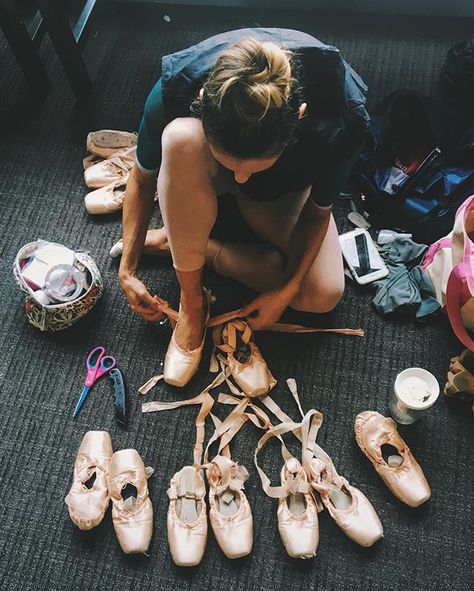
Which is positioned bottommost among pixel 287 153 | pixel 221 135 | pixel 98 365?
pixel 98 365

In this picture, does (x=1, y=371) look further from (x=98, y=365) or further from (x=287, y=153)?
(x=287, y=153)

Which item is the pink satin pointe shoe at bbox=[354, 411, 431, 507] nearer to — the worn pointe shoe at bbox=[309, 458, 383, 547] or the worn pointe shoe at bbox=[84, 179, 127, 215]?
the worn pointe shoe at bbox=[309, 458, 383, 547]

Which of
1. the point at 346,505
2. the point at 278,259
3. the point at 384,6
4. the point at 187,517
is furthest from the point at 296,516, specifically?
the point at 384,6

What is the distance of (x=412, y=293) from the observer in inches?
64.7

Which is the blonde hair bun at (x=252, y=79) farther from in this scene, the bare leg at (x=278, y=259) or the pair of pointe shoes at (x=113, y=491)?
the pair of pointe shoes at (x=113, y=491)

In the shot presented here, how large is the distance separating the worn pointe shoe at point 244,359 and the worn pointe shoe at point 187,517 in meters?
0.23

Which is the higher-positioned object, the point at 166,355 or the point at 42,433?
the point at 166,355

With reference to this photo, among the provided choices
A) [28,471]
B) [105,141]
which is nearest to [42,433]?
[28,471]

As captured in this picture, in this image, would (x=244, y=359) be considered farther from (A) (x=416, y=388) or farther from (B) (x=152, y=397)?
(A) (x=416, y=388)

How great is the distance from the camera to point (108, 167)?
1.85m

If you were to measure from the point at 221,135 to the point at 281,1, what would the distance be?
135cm

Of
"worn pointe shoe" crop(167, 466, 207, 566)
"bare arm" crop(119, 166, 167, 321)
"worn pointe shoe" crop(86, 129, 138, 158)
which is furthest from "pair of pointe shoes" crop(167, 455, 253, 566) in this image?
"worn pointe shoe" crop(86, 129, 138, 158)

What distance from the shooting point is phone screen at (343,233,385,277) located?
1701 millimetres

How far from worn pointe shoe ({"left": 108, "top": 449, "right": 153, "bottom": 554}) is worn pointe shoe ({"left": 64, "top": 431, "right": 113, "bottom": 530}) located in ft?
0.07
